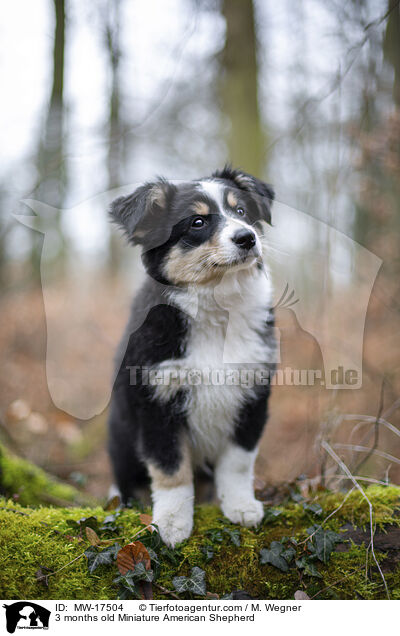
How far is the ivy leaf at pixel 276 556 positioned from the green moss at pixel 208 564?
32 millimetres

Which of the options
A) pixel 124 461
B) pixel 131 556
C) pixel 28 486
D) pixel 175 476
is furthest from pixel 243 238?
pixel 28 486

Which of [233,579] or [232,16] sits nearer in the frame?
[233,579]

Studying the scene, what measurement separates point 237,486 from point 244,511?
159mm

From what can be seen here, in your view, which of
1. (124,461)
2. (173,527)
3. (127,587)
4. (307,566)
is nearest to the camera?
(127,587)

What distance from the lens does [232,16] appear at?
3.84 m

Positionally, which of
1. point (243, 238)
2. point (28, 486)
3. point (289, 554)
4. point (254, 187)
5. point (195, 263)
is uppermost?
point (254, 187)

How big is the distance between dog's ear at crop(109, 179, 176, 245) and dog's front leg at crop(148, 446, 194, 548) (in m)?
1.15

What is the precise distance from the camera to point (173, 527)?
2.09m

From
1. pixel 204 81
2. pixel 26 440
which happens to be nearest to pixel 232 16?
pixel 204 81

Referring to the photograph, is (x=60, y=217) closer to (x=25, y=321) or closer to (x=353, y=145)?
(x=353, y=145)

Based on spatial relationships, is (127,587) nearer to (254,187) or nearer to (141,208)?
(141,208)
